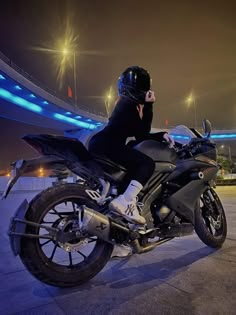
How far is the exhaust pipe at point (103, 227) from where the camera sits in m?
1.90

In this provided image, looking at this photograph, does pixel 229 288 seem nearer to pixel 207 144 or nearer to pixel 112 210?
pixel 112 210

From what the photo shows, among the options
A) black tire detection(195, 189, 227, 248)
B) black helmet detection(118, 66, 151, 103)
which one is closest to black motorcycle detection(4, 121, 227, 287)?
black tire detection(195, 189, 227, 248)

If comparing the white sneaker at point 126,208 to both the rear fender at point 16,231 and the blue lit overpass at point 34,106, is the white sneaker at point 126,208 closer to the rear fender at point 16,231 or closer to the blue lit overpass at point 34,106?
the rear fender at point 16,231

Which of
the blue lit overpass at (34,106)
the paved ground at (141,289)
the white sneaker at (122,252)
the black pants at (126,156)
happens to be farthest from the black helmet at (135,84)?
the blue lit overpass at (34,106)

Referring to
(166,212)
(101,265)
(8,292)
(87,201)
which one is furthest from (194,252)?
(8,292)

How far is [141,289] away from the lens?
1.91 meters

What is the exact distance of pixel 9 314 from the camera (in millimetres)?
1591

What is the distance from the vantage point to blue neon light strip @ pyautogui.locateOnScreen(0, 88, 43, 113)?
2073 cm

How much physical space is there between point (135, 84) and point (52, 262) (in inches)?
67.3

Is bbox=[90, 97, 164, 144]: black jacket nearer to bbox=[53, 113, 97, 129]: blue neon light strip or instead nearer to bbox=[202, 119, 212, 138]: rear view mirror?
bbox=[202, 119, 212, 138]: rear view mirror

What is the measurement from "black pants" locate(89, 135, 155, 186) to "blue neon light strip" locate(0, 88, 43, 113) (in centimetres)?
2058

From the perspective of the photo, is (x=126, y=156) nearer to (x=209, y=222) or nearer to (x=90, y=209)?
(x=90, y=209)

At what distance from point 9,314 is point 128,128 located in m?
1.64

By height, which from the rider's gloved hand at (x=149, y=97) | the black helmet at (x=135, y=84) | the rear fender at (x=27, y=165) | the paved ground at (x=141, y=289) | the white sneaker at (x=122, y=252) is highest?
the black helmet at (x=135, y=84)
